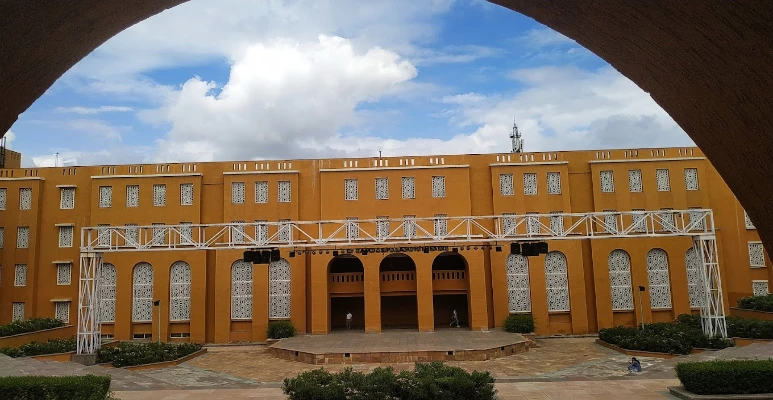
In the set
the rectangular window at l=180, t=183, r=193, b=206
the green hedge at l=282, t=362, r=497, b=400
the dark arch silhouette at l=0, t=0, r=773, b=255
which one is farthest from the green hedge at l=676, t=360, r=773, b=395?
the rectangular window at l=180, t=183, r=193, b=206

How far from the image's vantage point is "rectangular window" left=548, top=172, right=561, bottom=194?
29.6 metres

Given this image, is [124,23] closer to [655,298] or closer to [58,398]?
[58,398]

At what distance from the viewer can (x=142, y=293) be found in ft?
95.3

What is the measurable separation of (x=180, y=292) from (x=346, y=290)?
357 inches

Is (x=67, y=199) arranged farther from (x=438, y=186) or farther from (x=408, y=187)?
(x=438, y=186)

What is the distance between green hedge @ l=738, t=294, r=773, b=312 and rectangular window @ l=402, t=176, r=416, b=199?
1764cm

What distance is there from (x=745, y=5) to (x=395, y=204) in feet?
87.1

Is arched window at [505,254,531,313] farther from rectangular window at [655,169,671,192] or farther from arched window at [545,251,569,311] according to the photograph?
rectangular window at [655,169,671,192]

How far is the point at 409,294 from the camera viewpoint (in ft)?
96.9

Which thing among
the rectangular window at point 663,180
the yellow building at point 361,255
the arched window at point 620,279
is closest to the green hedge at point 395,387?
the yellow building at point 361,255

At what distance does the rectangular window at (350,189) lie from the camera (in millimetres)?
29312

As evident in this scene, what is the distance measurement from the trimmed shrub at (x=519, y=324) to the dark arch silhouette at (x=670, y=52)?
24.8 meters

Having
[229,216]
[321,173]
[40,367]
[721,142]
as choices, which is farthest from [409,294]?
[721,142]

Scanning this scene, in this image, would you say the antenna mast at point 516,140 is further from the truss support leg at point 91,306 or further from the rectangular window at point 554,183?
the truss support leg at point 91,306
